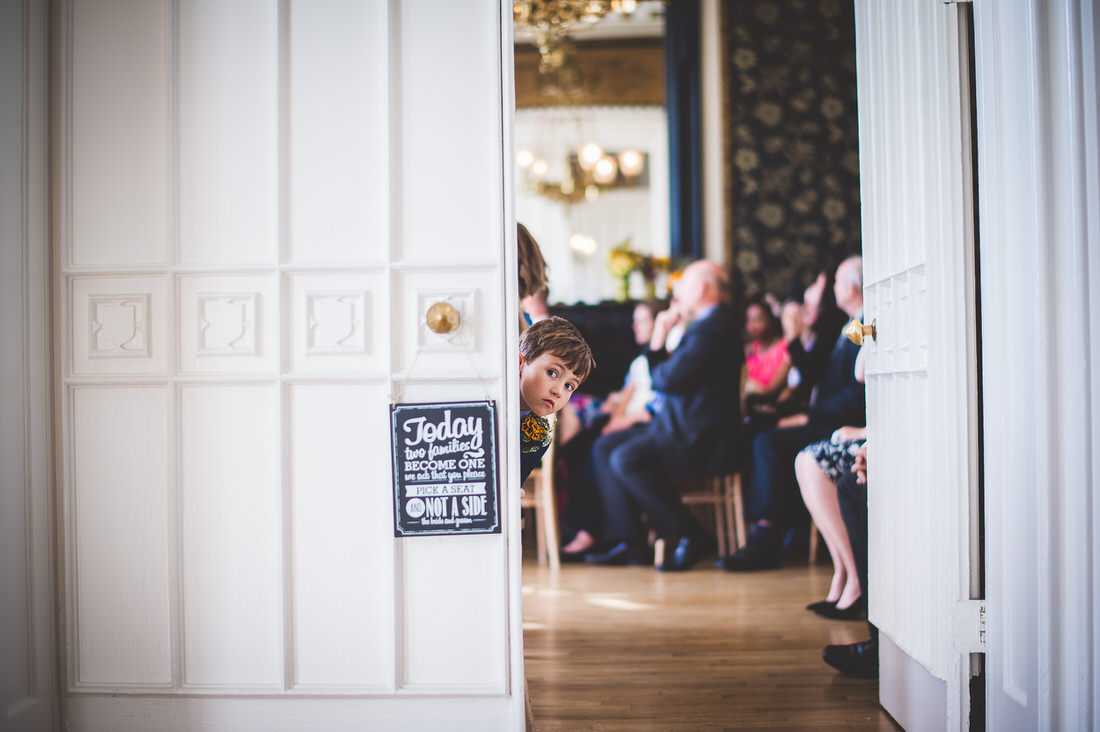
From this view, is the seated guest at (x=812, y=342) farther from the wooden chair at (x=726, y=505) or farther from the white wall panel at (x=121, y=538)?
the white wall panel at (x=121, y=538)

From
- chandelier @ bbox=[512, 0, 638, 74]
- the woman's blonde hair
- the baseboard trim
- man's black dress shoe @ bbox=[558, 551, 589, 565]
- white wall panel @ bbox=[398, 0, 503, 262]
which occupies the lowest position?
man's black dress shoe @ bbox=[558, 551, 589, 565]

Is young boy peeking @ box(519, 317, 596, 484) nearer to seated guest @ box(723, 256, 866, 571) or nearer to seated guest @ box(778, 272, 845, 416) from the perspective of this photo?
seated guest @ box(778, 272, 845, 416)

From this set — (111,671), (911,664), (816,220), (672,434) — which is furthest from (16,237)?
(816,220)

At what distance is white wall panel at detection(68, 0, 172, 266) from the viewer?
215cm

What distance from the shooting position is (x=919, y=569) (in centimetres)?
214

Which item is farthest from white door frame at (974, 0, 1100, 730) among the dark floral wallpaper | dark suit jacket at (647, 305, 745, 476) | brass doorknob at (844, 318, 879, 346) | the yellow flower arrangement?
the yellow flower arrangement

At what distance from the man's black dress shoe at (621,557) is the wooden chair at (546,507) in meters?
0.19

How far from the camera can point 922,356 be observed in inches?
83.4

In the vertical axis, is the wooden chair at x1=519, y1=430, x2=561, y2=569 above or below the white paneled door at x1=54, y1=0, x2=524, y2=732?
below

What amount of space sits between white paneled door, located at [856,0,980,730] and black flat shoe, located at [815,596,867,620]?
0.94 meters

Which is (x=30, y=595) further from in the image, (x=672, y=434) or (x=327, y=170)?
(x=672, y=434)

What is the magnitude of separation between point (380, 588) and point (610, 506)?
2.60 metres

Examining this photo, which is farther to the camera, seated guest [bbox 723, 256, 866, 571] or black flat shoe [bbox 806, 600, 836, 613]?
seated guest [bbox 723, 256, 866, 571]

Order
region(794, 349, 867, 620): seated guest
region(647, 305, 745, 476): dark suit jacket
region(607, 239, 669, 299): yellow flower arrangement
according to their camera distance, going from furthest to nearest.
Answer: region(607, 239, 669, 299): yellow flower arrangement → region(647, 305, 745, 476): dark suit jacket → region(794, 349, 867, 620): seated guest
